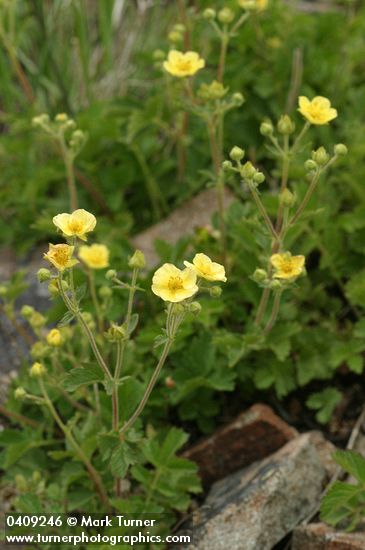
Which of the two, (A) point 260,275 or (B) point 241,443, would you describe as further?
(B) point 241,443

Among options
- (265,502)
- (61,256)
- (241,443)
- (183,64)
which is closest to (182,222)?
(183,64)

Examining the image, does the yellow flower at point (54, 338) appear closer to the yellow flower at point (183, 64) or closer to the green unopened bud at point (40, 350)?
the green unopened bud at point (40, 350)

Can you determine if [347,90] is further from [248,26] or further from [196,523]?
[196,523]

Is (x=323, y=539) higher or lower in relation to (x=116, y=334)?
lower

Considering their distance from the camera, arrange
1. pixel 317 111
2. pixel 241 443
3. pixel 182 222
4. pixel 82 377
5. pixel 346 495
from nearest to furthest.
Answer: pixel 82 377 < pixel 346 495 < pixel 317 111 < pixel 241 443 < pixel 182 222

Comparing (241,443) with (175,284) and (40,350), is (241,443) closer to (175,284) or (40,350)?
(40,350)

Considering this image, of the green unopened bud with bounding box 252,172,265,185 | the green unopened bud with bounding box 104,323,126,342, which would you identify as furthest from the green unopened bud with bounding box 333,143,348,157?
the green unopened bud with bounding box 104,323,126,342

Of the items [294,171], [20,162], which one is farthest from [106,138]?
[294,171]
